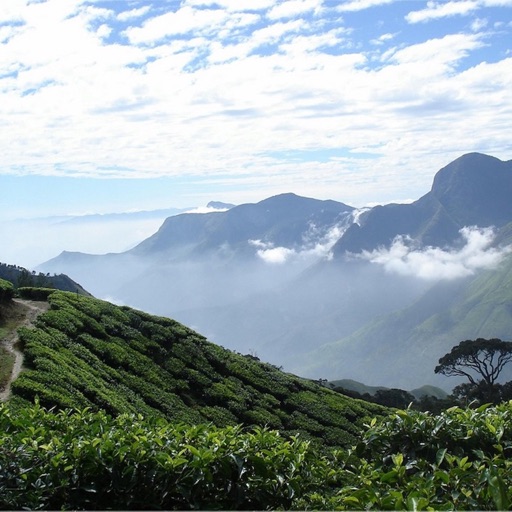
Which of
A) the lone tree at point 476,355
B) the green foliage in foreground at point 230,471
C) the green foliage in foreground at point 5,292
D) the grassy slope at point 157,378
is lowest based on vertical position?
the lone tree at point 476,355

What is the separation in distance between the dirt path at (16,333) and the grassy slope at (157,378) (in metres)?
0.29

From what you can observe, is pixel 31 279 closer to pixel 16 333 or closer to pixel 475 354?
pixel 16 333

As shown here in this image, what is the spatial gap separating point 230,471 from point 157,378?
16.8m

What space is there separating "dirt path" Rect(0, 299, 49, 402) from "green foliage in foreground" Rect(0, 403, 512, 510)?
31.9 feet

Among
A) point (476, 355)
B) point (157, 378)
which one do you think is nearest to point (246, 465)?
point (157, 378)

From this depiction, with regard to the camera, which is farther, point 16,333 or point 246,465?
point 16,333

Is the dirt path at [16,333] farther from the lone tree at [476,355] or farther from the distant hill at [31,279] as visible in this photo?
the lone tree at [476,355]

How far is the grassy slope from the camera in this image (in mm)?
17266

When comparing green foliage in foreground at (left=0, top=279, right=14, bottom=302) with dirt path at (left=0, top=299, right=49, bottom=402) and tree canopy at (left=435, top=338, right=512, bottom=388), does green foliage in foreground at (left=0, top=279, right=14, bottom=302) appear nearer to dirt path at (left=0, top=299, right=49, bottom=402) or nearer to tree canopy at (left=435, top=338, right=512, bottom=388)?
dirt path at (left=0, top=299, right=49, bottom=402)

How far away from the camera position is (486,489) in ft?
16.0

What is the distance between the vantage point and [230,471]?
551 centimetres

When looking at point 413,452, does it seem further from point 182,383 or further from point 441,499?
point 182,383

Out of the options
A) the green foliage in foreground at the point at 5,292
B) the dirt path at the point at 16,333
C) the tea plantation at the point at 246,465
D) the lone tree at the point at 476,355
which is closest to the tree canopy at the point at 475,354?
the lone tree at the point at 476,355

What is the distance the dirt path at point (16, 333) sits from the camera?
51.2ft
